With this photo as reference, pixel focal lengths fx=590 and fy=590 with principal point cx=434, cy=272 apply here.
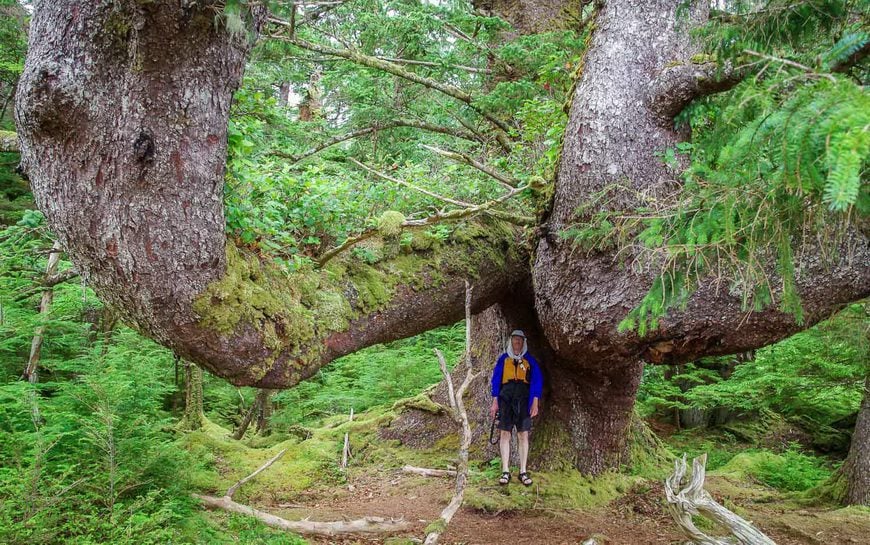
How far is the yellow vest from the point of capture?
6746 millimetres

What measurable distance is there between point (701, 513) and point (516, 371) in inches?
95.8

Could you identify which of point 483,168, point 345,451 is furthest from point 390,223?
point 345,451

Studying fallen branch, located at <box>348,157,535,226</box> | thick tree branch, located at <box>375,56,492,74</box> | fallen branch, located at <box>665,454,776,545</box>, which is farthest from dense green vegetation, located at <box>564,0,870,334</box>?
thick tree branch, located at <box>375,56,492,74</box>

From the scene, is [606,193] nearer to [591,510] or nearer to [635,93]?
[635,93]

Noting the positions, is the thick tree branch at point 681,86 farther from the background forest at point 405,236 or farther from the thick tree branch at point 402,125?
the thick tree branch at point 402,125

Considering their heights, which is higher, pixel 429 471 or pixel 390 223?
pixel 390 223

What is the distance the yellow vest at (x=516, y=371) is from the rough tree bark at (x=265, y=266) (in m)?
0.48

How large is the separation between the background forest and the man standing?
673 millimetres

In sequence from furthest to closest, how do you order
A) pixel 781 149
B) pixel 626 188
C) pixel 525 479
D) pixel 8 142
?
pixel 525 479 → pixel 8 142 → pixel 626 188 → pixel 781 149

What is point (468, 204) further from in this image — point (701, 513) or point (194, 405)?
point (194, 405)

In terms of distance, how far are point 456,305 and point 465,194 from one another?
1.25 metres

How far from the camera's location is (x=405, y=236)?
6.11 meters

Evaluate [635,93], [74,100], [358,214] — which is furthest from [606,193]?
[74,100]

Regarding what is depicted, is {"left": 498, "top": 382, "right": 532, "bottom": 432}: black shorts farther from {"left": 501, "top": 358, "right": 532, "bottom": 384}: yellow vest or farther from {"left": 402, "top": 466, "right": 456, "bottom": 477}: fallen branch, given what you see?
{"left": 402, "top": 466, "right": 456, "bottom": 477}: fallen branch
